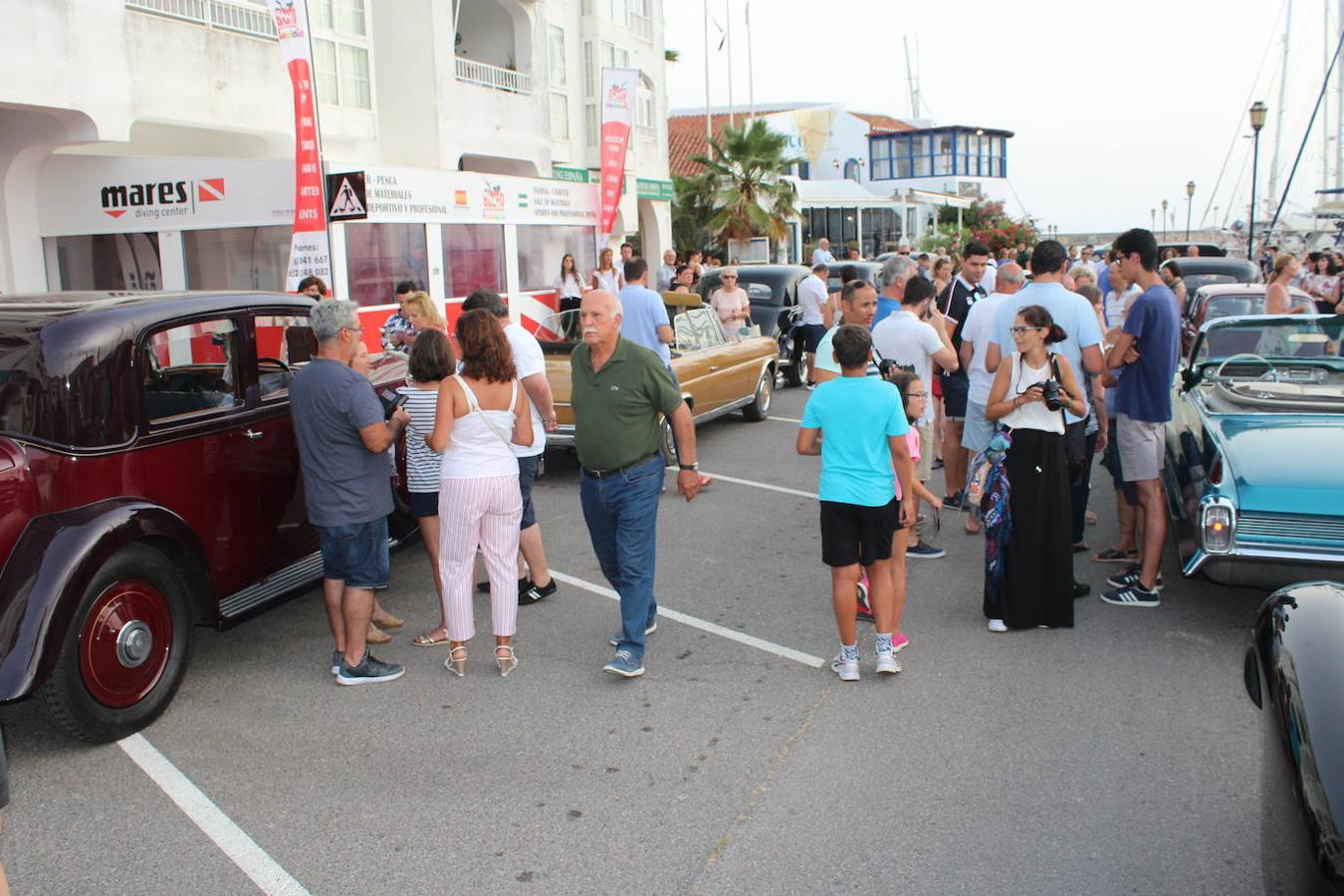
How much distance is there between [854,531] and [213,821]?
2.90m

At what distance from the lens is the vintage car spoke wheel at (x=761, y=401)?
12.8m

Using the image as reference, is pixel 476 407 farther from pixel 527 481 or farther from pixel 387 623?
pixel 387 623

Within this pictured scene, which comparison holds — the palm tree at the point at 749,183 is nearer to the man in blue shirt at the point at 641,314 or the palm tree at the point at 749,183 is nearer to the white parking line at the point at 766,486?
the white parking line at the point at 766,486

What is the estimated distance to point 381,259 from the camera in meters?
14.6

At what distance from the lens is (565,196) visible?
1905cm

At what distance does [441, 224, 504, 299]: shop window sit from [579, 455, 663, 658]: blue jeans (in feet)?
35.1

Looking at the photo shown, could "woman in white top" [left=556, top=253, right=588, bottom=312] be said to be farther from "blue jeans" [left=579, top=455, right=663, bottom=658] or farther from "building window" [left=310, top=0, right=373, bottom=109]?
"blue jeans" [left=579, top=455, right=663, bottom=658]

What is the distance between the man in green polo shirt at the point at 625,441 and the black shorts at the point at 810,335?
9231 mm

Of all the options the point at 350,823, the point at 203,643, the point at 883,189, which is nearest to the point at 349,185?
the point at 203,643

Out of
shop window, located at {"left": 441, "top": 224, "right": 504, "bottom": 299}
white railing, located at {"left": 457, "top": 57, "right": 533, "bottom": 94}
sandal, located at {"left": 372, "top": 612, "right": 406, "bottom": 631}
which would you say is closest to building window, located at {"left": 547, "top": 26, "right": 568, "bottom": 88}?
white railing, located at {"left": 457, "top": 57, "right": 533, "bottom": 94}

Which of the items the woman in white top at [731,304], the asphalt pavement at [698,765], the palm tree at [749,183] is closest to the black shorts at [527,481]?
the asphalt pavement at [698,765]

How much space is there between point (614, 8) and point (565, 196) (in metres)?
12.5

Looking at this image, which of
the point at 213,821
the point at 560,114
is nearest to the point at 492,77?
the point at 560,114

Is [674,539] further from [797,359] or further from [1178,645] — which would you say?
[797,359]
